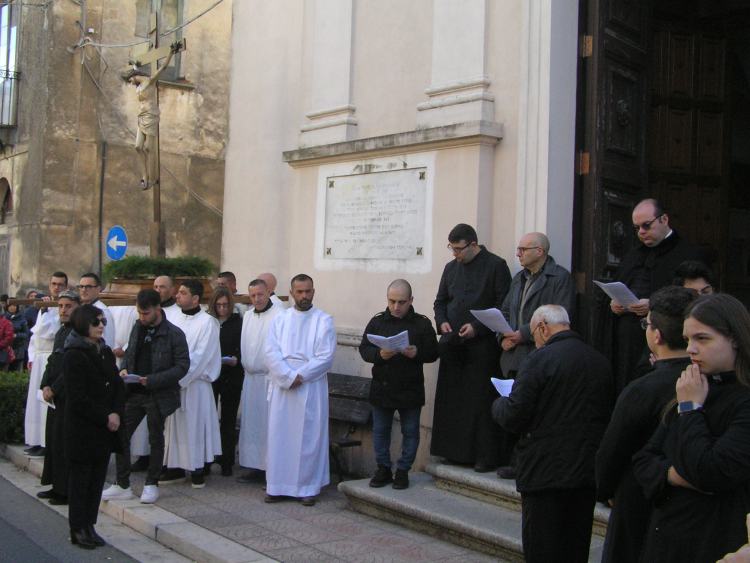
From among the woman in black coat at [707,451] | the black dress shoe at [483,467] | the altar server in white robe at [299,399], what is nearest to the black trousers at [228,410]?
the altar server in white robe at [299,399]

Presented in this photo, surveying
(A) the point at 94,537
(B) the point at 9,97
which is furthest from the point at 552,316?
(B) the point at 9,97

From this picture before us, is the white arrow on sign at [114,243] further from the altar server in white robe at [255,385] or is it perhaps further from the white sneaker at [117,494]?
the white sneaker at [117,494]

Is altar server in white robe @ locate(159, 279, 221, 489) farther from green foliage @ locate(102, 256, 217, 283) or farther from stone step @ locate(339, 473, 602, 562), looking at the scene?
green foliage @ locate(102, 256, 217, 283)

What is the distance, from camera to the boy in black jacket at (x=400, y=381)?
766cm

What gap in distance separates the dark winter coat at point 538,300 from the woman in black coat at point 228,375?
10.7 feet

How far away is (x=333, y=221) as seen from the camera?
9719 mm

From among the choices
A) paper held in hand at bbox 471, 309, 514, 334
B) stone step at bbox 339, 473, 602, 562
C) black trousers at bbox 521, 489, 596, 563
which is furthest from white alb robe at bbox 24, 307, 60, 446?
black trousers at bbox 521, 489, 596, 563

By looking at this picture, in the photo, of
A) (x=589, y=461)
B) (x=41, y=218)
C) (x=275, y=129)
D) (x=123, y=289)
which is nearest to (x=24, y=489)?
(x=123, y=289)

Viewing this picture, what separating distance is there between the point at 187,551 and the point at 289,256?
173 inches

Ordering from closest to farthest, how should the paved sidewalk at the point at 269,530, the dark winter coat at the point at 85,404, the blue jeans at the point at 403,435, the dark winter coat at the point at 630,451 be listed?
the dark winter coat at the point at 630,451 → the paved sidewalk at the point at 269,530 → the dark winter coat at the point at 85,404 → the blue jeans at the point at 403,435

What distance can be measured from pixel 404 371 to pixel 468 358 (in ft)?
1.73

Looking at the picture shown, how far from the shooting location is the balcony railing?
71.4 ft

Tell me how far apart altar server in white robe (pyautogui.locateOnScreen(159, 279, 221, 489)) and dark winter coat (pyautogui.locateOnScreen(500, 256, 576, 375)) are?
9.74 feet

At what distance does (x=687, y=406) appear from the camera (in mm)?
3398
